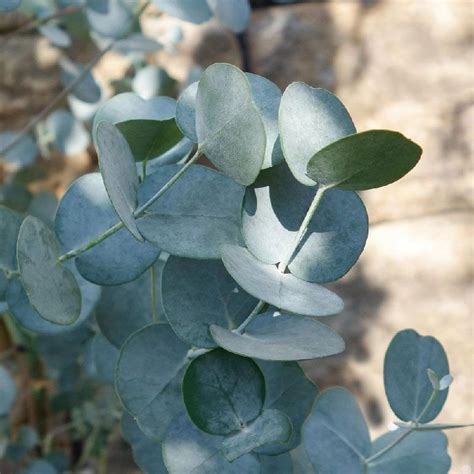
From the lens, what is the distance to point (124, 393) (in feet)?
1.65

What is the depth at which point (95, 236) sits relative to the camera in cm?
52

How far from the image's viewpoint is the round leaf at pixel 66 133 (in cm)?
119

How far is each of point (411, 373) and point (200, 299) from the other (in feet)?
0.59

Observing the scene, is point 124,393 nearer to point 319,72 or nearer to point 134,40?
point 134,40

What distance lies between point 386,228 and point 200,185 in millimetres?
962

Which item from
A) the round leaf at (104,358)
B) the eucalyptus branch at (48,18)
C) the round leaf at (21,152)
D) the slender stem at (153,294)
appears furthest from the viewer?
the round leaf at (21,152)

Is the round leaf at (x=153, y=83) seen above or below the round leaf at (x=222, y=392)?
below

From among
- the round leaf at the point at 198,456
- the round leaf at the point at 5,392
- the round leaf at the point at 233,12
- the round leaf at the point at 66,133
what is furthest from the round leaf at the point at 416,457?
the round leaf at the point at 66,133

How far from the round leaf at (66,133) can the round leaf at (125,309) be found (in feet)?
1.96

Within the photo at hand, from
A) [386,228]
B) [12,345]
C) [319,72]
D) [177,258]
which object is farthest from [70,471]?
[177,258]

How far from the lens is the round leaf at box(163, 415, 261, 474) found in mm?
442

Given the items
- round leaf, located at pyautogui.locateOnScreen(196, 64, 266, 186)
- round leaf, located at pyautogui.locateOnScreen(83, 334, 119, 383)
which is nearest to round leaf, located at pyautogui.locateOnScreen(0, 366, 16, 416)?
round leaf, located at pyautogui.locateOnScreen(83, 334, 119, 383)

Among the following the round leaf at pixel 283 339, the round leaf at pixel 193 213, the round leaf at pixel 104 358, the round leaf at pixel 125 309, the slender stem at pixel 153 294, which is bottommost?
the round leaf at pixel 104 358

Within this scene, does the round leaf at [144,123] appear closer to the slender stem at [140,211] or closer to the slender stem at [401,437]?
the slender stem at [140,211]
